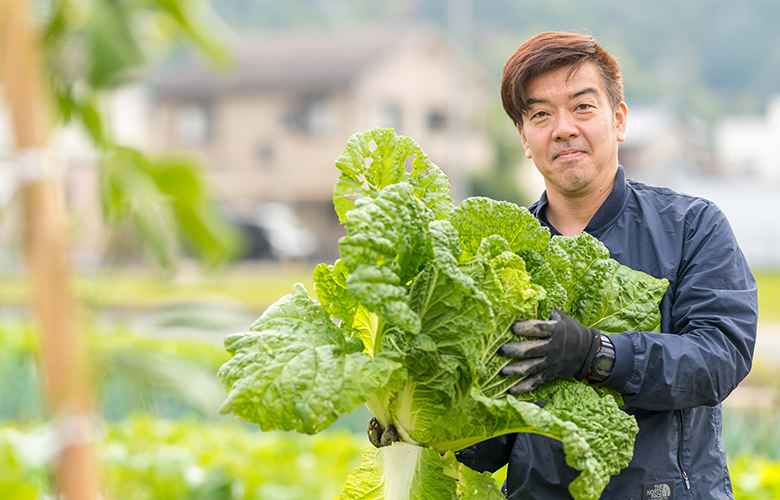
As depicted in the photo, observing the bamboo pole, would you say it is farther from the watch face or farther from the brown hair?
the brown hair

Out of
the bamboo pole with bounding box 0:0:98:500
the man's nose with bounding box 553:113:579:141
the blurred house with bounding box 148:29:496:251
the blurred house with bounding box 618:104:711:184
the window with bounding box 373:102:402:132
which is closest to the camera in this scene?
the bamboo pole with bounding box 0:0:98:500

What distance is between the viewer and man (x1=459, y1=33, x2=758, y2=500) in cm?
167

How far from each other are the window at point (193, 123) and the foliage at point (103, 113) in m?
32.0

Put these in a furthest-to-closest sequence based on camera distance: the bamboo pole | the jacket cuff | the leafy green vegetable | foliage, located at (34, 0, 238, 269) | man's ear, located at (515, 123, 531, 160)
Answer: man's ear, located at (515, 123, 531, 160), the jacket cuff, the leafy green vegetable, foliage, located at (34, 0, 238, 269), the bamboo pole

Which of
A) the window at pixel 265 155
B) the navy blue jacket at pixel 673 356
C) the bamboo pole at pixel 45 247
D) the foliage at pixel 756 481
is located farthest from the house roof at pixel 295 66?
the bamboo pole at pixel 45 247

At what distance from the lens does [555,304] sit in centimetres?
169

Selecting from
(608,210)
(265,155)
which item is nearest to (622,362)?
(608,210)

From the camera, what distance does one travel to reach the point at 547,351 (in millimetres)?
1569

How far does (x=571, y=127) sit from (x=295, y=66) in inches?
1292

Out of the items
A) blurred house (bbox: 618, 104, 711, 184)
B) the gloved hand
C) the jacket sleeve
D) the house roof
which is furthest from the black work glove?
blurred house (bbox: 618, 104, 711, 184)

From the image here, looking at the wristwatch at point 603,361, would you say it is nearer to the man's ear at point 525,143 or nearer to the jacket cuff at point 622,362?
the jacket cuff at point 622,362

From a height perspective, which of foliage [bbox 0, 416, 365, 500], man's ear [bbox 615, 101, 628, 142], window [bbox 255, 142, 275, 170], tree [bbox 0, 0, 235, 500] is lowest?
foliage [bbox 0, 416, 365, 500]

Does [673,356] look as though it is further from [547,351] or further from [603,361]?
[547,351]

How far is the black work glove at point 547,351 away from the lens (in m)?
1.57
